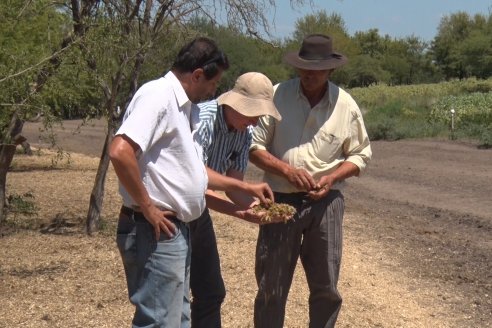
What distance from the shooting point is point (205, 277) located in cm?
447

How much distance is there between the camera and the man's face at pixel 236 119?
170 inches

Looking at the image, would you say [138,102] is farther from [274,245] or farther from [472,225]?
[472,225]

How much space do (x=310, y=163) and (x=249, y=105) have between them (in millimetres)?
722

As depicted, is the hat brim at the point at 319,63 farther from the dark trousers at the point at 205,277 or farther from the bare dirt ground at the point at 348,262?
the bare dirt ground at the point at 348,262

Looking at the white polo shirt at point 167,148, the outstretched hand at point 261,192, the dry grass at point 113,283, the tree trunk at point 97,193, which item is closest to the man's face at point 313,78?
the outstretched hand at point 261,192

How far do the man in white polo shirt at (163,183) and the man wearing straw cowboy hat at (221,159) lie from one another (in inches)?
18.2

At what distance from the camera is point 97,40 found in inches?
292

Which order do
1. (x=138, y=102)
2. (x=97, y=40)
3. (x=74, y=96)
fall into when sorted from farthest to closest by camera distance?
(x=74, y=96), (x=97, y=40), (x=138, y=102)

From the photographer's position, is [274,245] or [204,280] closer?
[204,280]

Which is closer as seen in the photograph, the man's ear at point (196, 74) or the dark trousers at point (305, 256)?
the man's ear at point (196, 74)

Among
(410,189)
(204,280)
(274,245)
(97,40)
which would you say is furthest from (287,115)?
(410,189)

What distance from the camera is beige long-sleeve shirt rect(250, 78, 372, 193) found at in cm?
487

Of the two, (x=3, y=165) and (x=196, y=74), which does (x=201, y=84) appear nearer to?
(x=196, y=74)

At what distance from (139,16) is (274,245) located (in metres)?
4.80
